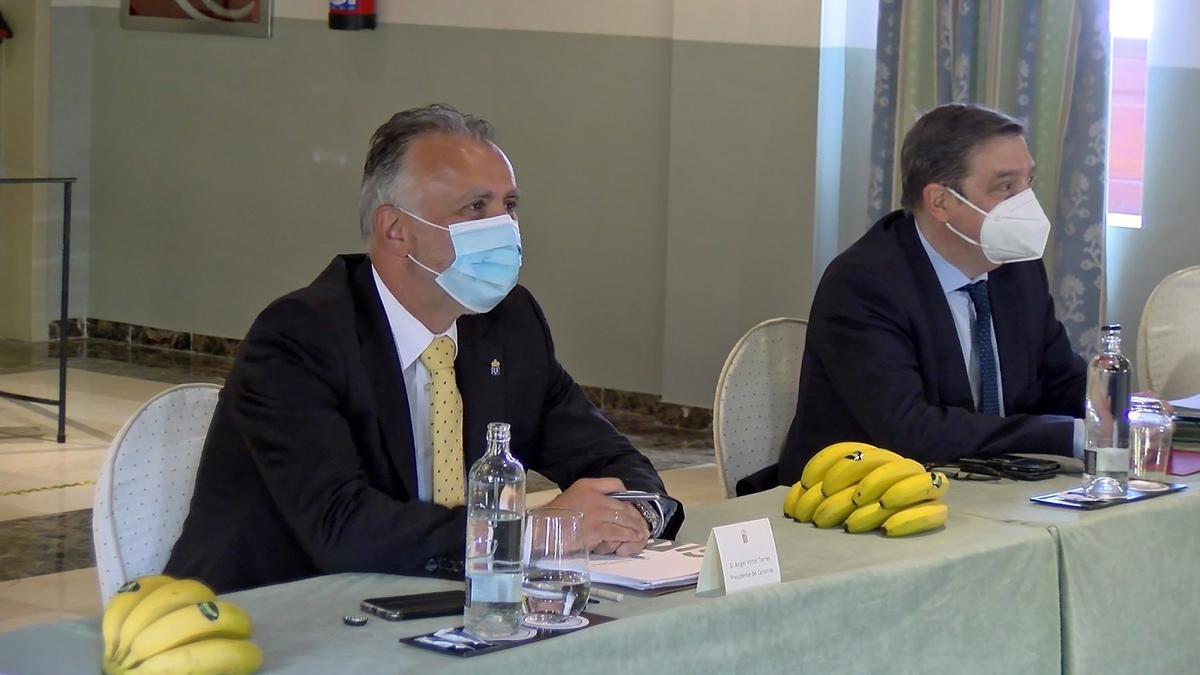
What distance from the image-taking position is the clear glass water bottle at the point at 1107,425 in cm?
267

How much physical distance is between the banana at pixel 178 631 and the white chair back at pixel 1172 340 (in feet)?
9.45

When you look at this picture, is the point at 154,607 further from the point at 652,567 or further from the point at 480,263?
the point at 480,263

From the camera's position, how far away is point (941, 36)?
588 cm

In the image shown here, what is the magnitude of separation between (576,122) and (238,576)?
4.90m

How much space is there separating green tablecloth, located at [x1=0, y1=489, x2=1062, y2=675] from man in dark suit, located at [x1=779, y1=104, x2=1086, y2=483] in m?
0.61

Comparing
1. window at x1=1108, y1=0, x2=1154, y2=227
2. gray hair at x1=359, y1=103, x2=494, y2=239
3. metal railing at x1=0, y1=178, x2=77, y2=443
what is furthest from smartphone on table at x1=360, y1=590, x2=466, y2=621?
metal railing at x1=0, y1=178, x2=77, y2=443

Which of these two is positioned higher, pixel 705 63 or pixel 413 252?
pixel 705 63

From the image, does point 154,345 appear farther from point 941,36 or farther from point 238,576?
point 238,576

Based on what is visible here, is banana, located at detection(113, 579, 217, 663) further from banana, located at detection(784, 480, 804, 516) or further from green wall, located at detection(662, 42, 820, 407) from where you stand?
green wall, located at detection(662, 42, 820, 407)

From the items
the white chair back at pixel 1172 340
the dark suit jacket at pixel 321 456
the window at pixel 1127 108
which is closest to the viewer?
the dark suit jacket at pixel 321 456

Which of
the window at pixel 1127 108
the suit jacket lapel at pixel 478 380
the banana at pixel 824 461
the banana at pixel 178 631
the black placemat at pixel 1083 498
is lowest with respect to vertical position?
the black placemat at pixel 1083 498

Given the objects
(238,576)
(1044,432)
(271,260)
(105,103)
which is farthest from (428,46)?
(238,576)

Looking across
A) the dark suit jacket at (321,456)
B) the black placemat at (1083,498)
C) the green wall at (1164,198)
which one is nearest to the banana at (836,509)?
the dark suit jacket at (321,456)

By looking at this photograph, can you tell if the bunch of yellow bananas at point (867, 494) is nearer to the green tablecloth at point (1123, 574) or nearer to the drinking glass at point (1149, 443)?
the green tablecloth at point (1123, 574)
